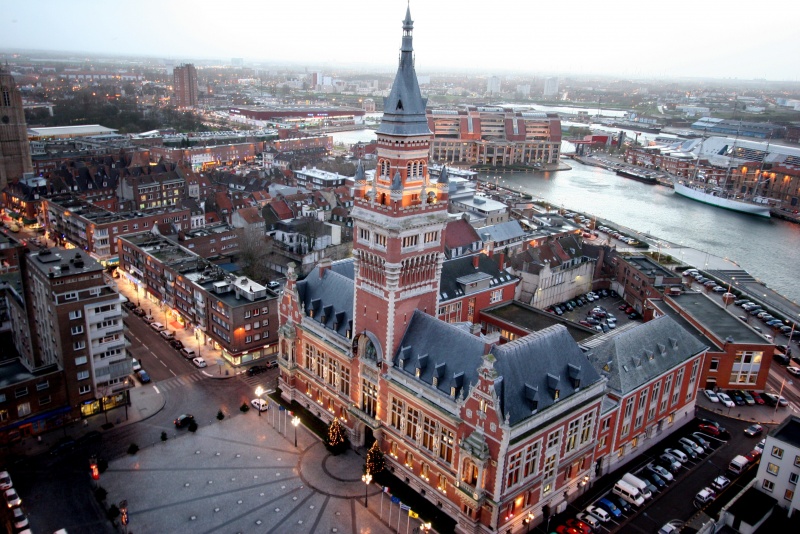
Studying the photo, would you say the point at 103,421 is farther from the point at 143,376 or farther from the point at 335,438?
the point at 335,438

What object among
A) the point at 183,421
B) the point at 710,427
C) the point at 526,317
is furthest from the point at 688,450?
the point at 183,421

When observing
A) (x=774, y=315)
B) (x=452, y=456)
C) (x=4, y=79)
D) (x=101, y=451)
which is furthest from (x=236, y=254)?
(x=774, y=315)

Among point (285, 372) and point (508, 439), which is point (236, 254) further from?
point (508, 439)

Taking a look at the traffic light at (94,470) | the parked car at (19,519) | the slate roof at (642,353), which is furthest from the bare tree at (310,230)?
the parked car at (19,519)

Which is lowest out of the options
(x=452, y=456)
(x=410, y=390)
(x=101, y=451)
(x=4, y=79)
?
(x=101, y=451)

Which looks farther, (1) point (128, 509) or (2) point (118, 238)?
(2) point (118, 238)

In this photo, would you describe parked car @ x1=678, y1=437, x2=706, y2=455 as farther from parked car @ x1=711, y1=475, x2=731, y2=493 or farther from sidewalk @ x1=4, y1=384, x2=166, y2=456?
sidewalk @ x1=4, y1=384, x2=166, y2=456

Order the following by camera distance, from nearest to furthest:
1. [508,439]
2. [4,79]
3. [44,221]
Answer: [508,439] < [44,221] < [4,79]
